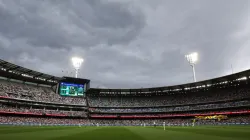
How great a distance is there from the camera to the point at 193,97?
9062 centimetres

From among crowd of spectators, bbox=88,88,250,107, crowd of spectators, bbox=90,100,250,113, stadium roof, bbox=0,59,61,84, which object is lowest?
crowd of spectators, bbox=90,100,250,113

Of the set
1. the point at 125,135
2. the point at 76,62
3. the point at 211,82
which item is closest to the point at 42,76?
the point at 76,62

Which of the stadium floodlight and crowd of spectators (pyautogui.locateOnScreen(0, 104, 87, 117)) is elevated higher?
the stadium floodlight

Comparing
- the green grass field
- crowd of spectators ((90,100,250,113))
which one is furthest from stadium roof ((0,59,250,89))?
the green grass field

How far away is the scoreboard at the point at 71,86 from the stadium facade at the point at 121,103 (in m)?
0.96

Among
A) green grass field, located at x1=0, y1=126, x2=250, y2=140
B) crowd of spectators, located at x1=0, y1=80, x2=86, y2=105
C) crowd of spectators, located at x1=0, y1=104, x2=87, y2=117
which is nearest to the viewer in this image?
green grass field, located at x1=0, y1=126, x2=250, y2=140

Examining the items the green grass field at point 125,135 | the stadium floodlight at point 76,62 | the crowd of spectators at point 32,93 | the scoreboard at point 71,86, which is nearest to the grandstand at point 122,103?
the crowd of spectators at point 32,93

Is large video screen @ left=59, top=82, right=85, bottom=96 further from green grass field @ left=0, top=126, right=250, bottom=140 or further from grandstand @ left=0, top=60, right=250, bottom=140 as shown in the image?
green grass field @ left=0, top=126, right=250, bottom=140

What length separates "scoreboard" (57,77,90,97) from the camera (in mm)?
94500

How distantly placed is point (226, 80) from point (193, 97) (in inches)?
803

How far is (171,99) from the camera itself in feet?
320

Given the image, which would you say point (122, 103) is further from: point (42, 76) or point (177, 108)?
point (42, 76)

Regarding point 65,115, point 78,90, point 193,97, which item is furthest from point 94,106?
point 193,97

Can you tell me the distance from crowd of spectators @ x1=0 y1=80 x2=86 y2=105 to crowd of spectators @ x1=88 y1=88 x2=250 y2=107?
42.3ft
